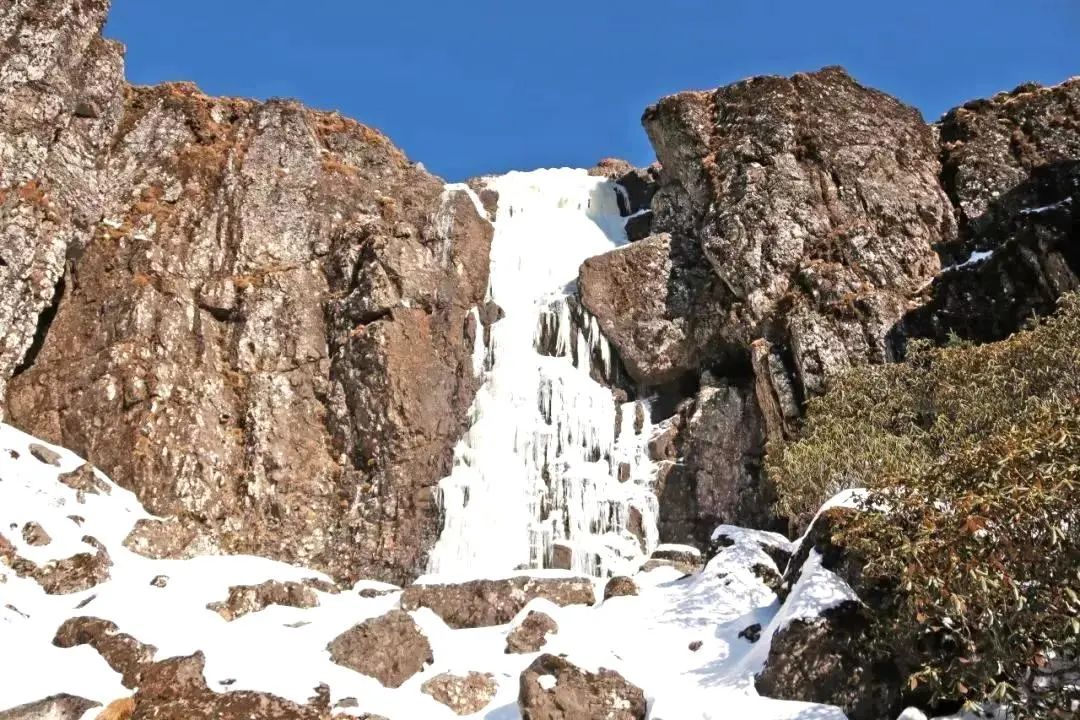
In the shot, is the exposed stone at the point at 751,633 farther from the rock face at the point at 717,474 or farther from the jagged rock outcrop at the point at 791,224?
the jagged rock outcrop at the point at 791,224

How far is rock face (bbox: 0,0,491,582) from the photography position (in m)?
34.3

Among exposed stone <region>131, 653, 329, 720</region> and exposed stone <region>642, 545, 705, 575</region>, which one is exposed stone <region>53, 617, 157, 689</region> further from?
exposed stone <region>642, 545, 705, 575</region>

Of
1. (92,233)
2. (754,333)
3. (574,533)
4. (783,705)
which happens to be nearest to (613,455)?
(574,533)

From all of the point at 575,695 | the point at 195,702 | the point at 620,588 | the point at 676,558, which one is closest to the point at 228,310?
the point at 676,558

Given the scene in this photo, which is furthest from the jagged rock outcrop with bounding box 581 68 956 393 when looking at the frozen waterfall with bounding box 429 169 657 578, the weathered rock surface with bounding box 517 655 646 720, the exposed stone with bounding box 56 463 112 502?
the exposed stone with bounding box 56 463 112 502

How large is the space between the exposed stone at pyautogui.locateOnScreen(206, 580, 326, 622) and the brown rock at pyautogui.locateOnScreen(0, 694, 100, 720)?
7435 millimetres

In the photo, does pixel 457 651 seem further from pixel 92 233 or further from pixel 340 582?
pixel 92 233

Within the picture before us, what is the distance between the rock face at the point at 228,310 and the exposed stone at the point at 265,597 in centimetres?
561

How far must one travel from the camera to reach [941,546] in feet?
42.0

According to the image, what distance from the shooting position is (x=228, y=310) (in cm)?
3997

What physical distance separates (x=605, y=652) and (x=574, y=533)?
15742mm

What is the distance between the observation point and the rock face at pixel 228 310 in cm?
3428

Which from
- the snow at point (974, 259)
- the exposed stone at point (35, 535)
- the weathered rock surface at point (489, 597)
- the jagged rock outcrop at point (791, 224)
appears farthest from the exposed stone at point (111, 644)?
the snow at point (974, 259)

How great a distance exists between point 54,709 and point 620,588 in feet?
48.7
